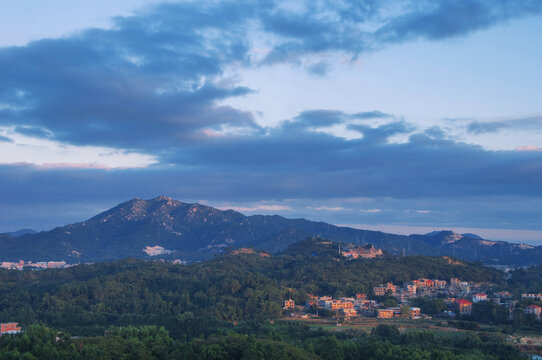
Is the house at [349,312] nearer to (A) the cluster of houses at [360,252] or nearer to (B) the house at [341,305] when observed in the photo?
(B) the house at [341,305]

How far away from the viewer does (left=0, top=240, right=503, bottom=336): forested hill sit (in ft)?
206

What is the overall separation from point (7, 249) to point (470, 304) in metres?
163

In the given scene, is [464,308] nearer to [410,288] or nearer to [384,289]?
[410,288]

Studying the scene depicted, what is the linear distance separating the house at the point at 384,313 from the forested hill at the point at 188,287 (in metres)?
12.0

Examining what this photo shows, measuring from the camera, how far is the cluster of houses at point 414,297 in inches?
2699

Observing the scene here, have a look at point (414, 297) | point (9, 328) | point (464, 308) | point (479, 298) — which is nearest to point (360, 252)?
point (414, 297)

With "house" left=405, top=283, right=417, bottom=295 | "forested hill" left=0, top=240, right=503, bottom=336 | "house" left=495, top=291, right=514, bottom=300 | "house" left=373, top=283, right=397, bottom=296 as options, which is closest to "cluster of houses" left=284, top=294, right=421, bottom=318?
"forested hill" left=0, top=240, right=503, bottom=336

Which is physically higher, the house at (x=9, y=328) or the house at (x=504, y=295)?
the house at (x=504, y=295)

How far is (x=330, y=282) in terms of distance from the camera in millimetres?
89250

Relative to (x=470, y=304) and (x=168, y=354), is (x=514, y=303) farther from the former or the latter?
(x=168, y=354)

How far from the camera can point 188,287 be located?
81.1 meters

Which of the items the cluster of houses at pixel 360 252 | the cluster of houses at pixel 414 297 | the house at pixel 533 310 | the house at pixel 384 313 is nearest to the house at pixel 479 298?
the cluster of houses at pixel 414 297

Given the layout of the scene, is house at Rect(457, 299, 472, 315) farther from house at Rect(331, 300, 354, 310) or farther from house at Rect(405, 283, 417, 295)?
house at Rect(405, 283, 417, 295)

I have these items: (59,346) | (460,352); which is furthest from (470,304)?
(59,346)
